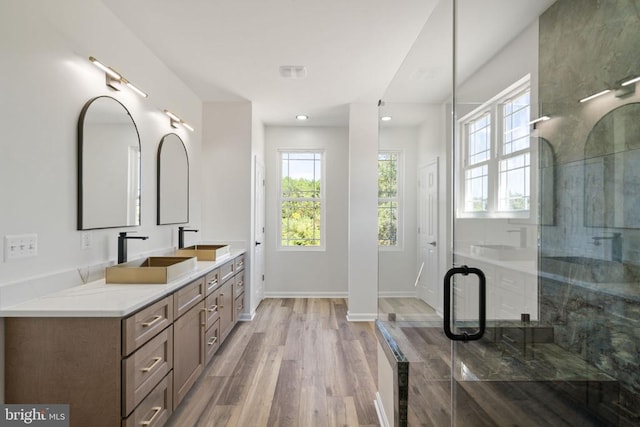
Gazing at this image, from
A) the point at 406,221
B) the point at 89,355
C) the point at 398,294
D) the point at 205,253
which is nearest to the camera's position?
the point at 89,355

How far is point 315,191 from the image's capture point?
17.0ft

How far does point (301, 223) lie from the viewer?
17.1ft

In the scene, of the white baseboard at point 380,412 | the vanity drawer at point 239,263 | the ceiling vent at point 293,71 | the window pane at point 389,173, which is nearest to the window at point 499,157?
the window pane at point 389,173

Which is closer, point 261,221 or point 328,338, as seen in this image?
point 328,338

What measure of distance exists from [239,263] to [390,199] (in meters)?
2.05

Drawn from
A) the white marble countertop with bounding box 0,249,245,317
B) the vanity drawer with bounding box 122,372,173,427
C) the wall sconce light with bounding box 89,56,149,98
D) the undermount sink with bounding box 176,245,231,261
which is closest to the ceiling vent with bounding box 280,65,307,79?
the wall sconce light with bounding box 89,56,149,98

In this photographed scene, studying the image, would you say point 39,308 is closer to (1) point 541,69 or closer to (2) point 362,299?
(1) point 541,69

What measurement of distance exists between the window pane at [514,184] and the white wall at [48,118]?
1.98 metres

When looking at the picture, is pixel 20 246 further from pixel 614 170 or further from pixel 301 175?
pixel 301 175

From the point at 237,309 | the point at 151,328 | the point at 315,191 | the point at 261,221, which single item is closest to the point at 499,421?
the point at 151,328

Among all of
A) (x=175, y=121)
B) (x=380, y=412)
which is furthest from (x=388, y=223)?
(x=175, y=121)

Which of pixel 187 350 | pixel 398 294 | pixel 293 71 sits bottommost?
pixel 187 350

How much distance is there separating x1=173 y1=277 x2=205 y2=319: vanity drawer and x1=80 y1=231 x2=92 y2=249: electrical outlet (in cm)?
60

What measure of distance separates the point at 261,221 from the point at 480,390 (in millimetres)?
3873
